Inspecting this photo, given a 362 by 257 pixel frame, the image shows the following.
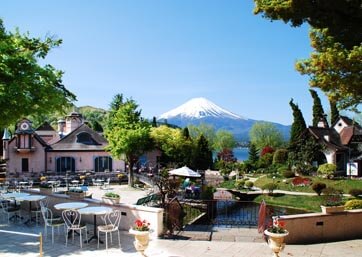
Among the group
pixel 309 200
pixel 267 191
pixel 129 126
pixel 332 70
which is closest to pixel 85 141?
pixel 129 126

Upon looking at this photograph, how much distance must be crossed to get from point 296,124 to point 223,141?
36.1 metres

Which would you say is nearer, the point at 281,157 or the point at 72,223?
the point at 72,223

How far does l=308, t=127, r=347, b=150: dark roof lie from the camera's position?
4203 cm

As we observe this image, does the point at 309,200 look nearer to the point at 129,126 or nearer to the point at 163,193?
the point at 129,126

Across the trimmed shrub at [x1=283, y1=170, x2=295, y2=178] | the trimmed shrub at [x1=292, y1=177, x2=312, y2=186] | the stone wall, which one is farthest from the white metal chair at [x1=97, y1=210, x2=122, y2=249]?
the trimmed shrub at [x1=283, y1=170, x2=295, y2=178]

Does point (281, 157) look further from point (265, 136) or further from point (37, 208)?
point (37, 208)

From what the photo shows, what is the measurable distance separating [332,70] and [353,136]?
36.0m

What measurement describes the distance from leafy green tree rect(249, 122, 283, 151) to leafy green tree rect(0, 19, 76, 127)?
189 ft

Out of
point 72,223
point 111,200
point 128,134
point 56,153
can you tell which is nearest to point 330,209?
point 111,200

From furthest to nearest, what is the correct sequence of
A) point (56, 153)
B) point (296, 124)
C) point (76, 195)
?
point (296, 124) < point (56, 153) < point (76, 195)

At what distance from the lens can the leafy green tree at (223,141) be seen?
78500mm

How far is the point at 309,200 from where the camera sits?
2828 cm

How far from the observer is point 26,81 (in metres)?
13.5

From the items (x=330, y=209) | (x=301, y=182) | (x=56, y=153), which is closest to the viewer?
(x=330, y=209)
